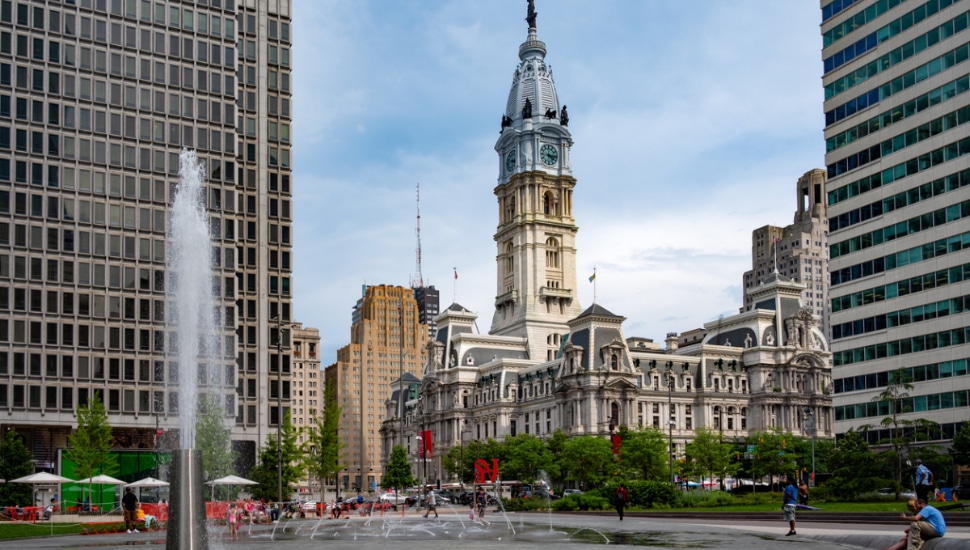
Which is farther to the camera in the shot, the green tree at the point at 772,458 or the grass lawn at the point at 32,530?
the green tree at the point at 772,458

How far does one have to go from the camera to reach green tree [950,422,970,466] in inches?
2756

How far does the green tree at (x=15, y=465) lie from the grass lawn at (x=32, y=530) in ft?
74.0

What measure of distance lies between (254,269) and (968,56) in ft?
207

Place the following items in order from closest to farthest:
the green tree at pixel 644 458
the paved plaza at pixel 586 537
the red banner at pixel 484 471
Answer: the paved plaza at pixel 586 537, the green tree at pixel 644 458, the red banner at pixel 484 471

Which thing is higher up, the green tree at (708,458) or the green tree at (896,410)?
the green tree at (896,410)

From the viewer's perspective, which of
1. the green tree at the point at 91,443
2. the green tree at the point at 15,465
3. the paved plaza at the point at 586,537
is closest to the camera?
the paved plaza at the point at 586,537

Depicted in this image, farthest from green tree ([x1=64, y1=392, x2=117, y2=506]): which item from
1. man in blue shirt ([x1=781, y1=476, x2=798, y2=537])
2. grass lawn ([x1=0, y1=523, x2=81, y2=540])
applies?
man in blue shirt ([x1=781, y1=476, x2=798, y2=537])

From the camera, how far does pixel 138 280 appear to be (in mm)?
90812

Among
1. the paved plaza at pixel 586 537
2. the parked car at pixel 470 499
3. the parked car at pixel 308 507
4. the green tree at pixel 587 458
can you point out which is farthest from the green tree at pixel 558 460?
the paved plaza at pixel 586 537

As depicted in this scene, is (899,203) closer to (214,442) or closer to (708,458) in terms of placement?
(708,458)

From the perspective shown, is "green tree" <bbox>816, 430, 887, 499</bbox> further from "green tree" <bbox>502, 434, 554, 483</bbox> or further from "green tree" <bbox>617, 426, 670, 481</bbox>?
"green tree" <bbox>502, 434, 554, 483</bbox>

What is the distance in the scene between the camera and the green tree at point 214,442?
255 ft

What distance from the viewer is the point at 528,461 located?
139500mm

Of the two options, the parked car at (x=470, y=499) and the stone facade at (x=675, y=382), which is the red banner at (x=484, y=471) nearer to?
the parked car at (x=470, y=499)
